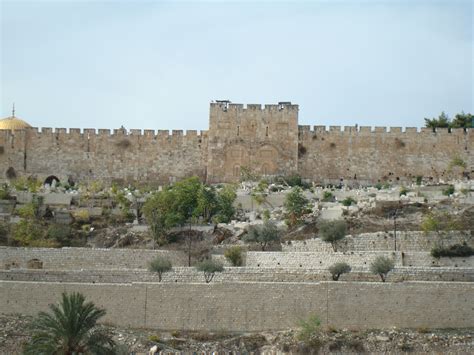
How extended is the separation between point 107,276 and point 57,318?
5.86 m

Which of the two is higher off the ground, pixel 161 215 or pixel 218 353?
pixel 161 215

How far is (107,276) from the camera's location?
35500 mm

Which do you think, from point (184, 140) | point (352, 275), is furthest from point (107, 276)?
point (184, 140)

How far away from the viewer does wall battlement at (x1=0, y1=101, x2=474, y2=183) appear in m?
48.8

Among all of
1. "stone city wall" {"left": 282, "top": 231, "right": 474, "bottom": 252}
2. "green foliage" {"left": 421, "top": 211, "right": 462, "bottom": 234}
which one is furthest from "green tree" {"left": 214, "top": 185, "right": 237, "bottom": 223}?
"green foliage" {"left": 421, "top": 211, "right": 462, "bottom": 234}

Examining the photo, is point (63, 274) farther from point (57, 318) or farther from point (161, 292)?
point (57, 318)

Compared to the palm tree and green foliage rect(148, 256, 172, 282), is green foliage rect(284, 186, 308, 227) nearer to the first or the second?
green foliage rect(148, 256, 172, 282)

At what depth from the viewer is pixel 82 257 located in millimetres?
38062

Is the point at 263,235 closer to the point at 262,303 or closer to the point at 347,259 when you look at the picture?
the point at 347,259

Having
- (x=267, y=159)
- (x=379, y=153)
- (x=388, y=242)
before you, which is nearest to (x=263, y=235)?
(x=388, y=242)

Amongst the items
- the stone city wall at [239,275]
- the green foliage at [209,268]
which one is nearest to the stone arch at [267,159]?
the stone city wall at [239,275]

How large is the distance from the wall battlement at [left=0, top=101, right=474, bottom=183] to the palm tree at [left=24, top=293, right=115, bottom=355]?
19184mm

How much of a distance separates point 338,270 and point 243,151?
49.4 feet

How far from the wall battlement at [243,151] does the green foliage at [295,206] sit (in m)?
5.73
